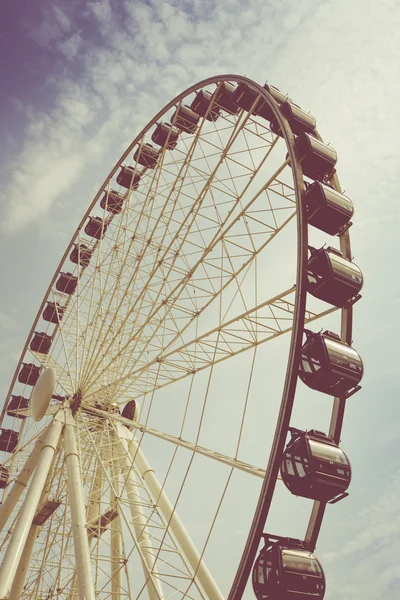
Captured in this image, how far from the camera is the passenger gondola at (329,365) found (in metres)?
8.21

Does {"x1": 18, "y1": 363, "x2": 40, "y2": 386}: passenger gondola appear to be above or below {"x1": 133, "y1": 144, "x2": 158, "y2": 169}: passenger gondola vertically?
below

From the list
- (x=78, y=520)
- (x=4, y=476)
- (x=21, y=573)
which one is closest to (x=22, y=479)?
(x=21, y=573)

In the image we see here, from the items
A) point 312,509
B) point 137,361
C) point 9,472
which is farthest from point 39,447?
point 312,509

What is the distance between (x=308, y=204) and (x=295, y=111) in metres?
3.05

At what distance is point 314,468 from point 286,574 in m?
1.44

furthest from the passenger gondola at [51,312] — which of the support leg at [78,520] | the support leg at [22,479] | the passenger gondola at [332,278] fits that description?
the passenger gondola at [332,278]

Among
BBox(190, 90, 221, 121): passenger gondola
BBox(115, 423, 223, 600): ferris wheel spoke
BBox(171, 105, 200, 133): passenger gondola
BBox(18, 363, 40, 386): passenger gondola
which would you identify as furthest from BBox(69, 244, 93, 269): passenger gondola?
BBox(115, 423, 223, 600): ferris wheel spoke

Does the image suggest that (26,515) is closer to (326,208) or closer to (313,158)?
(326,208)

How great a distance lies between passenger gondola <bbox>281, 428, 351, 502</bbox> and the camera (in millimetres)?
7402

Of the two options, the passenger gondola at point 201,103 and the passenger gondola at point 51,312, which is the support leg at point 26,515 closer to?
the passenger gondola at point 51,312

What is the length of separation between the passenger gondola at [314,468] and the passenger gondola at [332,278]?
253 centimetres

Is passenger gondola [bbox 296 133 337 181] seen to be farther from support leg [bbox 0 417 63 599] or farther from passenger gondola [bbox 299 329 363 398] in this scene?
support leg [bbox 0 417 63 599]

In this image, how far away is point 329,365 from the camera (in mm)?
8180

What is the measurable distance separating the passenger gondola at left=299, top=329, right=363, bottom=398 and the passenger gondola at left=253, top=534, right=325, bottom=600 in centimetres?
249
